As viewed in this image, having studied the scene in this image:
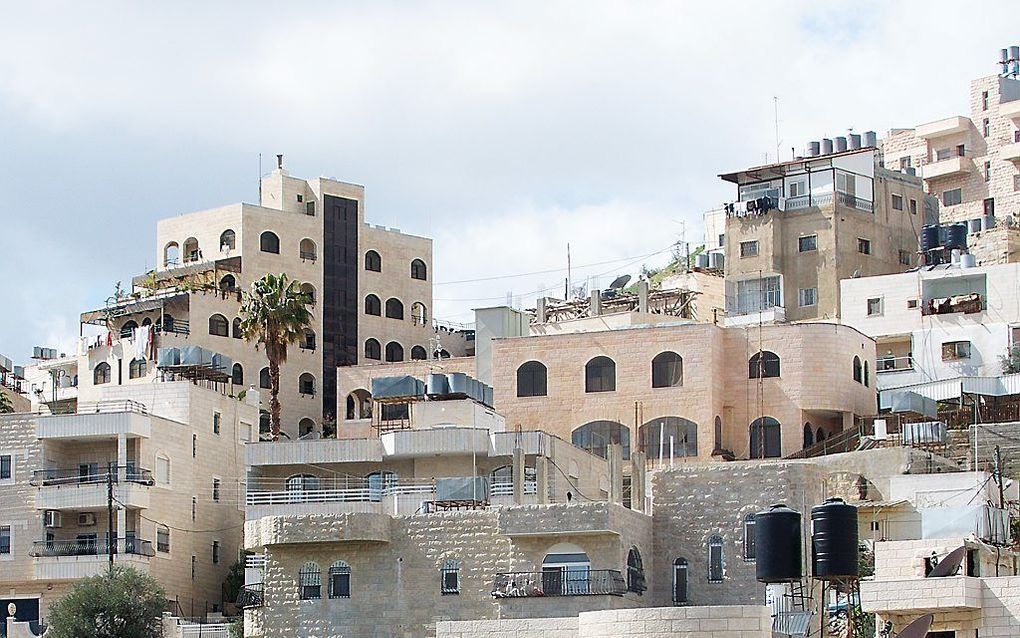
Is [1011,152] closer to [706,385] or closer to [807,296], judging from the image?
[807,296]

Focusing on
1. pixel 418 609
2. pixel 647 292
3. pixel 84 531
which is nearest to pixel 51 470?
pixel 84 531

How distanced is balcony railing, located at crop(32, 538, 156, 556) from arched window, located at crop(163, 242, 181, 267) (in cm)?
3027

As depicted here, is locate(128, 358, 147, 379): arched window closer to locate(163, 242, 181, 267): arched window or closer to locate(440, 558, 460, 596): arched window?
locate(163, 242, 181, 267): arched window

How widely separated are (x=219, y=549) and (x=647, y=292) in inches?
910

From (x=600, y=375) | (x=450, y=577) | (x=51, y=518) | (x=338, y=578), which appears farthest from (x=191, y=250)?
(x=450, y=577)

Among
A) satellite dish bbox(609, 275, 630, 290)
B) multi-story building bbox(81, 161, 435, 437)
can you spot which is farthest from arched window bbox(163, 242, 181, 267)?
satellite dish bbox(609, 275, 630, 290)

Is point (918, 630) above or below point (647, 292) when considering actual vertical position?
below

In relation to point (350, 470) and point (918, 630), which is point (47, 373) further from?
point (918, 630)

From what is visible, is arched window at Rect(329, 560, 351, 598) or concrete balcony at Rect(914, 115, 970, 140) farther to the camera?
concrete balcony at Rect(914, 115, 970, 140)

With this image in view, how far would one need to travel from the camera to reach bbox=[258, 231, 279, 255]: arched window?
92.7m

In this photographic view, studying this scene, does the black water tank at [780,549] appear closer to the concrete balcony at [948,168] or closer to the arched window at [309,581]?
the arched window at [309,581]

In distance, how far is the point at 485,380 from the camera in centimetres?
7900

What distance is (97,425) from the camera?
67.8 meters

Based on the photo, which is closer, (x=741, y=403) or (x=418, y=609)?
(x=418, y=609)
